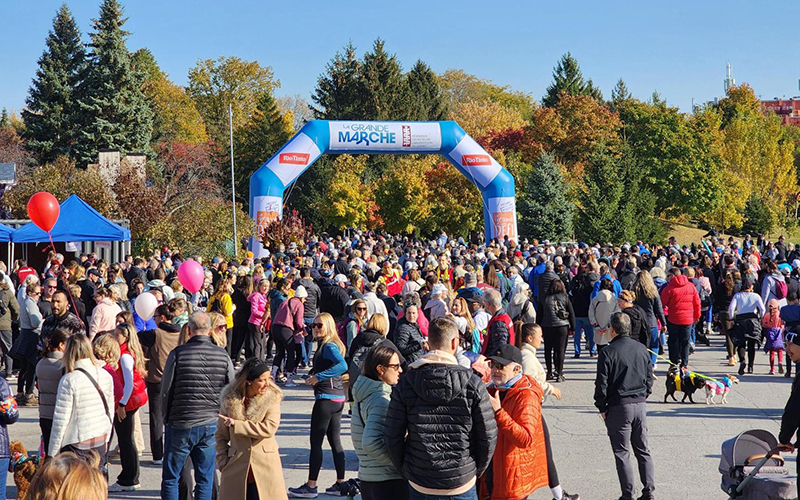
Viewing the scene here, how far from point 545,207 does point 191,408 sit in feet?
112

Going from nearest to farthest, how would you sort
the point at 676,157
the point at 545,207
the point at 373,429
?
the point at 373,429 → the point at 545,207 → the point at 676,157

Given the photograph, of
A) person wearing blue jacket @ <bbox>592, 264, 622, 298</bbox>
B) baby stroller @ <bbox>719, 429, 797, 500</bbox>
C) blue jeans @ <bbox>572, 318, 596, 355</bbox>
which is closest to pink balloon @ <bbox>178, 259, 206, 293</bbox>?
person wearing blue jacket @ <bbox>592, 264, 622, 298</bbox>

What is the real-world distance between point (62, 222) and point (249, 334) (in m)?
8.21

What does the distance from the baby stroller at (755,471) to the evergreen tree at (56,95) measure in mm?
42659

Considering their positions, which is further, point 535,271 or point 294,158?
point 294,158

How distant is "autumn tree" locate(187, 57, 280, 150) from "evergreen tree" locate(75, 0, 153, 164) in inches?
802

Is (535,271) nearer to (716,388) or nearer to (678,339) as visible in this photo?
(678,339)

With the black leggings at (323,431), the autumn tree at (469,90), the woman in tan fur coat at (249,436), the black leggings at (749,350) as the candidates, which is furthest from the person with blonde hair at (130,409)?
the autumn tree at (469,90)

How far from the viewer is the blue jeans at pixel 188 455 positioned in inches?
245

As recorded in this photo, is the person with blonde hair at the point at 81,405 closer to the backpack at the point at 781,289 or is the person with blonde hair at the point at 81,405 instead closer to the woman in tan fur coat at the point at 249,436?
the woman in tan fur coat at the point at 249,436

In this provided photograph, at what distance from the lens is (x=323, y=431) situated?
23.1ft

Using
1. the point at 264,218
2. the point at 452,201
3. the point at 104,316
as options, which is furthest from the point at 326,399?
the point at 452,201

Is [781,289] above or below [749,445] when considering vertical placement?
above

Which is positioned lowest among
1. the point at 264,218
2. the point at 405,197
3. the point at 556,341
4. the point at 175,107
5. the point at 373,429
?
the point at 556,341
